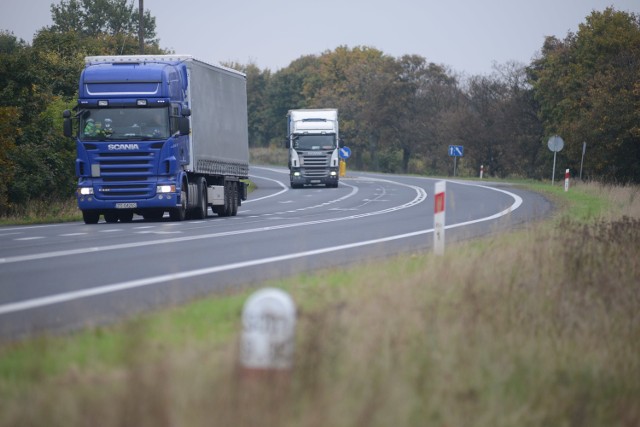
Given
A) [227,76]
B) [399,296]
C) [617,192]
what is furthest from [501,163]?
[399,296]

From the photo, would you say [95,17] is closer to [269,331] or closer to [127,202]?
[127,202]

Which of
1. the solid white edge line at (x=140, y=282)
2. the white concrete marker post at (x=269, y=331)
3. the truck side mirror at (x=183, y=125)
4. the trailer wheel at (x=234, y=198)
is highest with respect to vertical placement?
the white concrete marker post at (x=269, y=331)

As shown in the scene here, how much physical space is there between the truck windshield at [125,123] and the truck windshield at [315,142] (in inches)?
1309

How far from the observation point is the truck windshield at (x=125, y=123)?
2861 centimetres

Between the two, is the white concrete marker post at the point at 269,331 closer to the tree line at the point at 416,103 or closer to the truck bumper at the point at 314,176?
the tree line at the point at 416,103

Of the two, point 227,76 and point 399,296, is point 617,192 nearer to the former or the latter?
point 227,76

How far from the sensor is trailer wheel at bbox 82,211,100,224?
29.5m

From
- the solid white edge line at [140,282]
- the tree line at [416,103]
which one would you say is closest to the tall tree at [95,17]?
the tree line at [416,103]

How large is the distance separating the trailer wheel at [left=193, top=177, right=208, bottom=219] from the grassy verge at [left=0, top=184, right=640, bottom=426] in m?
18.9

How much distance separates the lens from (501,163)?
9494cm

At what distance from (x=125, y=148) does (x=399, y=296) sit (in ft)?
62.8

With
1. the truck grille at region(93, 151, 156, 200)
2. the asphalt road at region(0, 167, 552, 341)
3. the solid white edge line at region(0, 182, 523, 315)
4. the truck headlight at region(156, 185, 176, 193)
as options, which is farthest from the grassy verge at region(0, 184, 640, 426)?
the truck grille at region(93, 151, 156, 200)

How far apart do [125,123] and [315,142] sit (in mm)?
33653

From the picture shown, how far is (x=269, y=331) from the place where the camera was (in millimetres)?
6289
